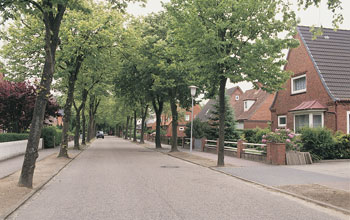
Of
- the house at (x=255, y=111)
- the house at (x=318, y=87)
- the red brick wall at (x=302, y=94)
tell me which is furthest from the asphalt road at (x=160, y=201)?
the house at (x=255, y=111)

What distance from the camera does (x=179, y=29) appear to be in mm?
15078

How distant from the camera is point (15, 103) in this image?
83.7ft

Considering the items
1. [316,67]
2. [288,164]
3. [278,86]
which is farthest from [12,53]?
[316,67]

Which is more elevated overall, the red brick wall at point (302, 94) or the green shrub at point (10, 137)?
the red brick wall at point (302, 94)

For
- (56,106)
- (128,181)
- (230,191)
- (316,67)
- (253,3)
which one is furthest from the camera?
(56,106)

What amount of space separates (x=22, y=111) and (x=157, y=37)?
12484 mm

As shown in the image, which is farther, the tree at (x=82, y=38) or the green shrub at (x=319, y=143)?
the tree at (x=82, y=38)

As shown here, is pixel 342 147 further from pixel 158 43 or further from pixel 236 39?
pixel 158 43

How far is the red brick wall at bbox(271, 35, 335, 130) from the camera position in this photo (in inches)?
830

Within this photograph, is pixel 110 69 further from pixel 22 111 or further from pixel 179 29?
pixel 179 29

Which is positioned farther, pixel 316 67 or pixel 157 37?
pixel 157 37

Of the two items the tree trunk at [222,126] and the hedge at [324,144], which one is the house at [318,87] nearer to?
the hedge at [324,144]

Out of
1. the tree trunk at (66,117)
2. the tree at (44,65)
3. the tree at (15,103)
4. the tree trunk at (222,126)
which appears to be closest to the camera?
the tree at (44,65)

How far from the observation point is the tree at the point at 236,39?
1377cm
